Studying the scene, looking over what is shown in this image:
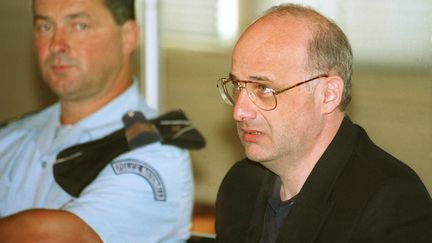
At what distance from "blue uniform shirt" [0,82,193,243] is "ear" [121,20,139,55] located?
0.49 feet

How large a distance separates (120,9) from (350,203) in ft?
4.81

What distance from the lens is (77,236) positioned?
100 inches

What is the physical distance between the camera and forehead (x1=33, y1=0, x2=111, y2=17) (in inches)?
118

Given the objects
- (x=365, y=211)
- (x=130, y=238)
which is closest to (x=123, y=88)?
(x=130, y=238)

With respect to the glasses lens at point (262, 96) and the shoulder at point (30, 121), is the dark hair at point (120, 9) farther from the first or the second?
the glasses lens at point (262, 96)

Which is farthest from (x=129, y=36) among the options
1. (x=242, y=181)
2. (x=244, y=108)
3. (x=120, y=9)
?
(x=244, y=108)

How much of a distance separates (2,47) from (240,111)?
8.75 ft

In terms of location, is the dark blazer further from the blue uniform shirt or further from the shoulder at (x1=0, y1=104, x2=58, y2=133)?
the shoulder at (x1=0, y1=104, x2=58, y2=133)

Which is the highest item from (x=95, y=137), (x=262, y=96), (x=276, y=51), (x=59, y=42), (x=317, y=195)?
(x=276, y=51)

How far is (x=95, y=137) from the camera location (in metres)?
2.92

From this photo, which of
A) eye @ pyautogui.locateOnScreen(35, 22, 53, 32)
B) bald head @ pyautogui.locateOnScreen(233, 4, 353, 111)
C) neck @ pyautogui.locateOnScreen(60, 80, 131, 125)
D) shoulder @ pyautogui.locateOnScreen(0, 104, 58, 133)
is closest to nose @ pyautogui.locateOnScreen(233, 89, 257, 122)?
bald head @ pyautogui.locateOnScreen(233, 4, 353, 111)

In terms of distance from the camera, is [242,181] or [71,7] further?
[71,7]

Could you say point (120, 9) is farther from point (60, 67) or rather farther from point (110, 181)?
point (110, 181)

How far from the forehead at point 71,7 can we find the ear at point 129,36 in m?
0.11
